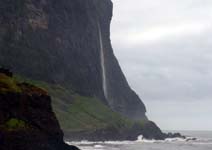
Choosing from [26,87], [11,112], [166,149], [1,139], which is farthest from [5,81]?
[166,149]

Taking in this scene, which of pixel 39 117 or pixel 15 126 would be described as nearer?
pixel 15 126

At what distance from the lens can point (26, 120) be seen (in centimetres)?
6594

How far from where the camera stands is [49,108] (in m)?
70.8

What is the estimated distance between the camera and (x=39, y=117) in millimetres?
67625

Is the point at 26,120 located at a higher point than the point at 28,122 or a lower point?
higher

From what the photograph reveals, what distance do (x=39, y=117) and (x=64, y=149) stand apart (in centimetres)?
557

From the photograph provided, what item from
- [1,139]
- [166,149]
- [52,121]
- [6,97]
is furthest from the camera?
[166,149]

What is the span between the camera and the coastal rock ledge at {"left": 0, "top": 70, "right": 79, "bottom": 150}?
2437 inches

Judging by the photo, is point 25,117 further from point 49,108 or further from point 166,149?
point 166,149

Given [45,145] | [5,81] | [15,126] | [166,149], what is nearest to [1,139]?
[15,126]

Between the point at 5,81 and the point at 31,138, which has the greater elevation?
the point at 5,81

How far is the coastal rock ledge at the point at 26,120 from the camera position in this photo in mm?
61906

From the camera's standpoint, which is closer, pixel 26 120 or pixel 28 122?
pixel 26 120

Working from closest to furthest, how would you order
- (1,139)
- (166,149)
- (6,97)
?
(1,139) → (6,97) → (166,149)
